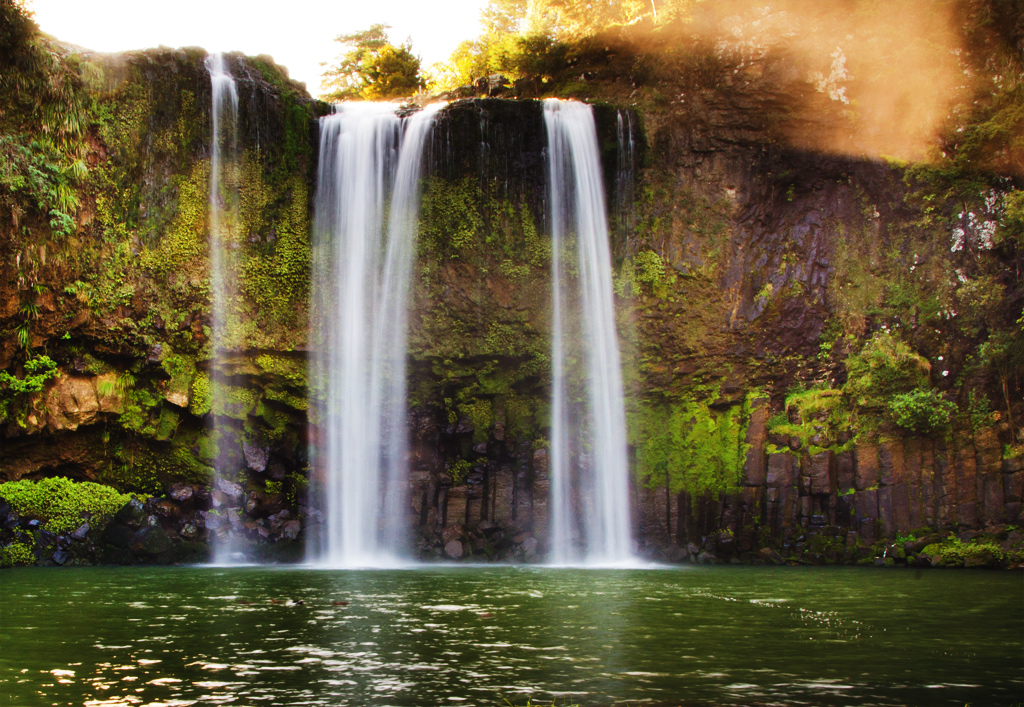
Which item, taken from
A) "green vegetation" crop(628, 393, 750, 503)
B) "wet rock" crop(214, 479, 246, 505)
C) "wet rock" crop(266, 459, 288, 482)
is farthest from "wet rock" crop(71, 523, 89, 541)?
"green vegetation" crop(628, 393, 750, 503)

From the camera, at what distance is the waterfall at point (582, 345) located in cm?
2127

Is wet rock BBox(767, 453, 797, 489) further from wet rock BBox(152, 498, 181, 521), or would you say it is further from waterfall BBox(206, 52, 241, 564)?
wet rock BBox(152, 498, 181, 521)

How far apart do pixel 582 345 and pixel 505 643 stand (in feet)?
46.1

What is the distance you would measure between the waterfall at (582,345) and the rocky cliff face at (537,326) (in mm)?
430

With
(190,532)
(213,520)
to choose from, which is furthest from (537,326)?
(190,532)

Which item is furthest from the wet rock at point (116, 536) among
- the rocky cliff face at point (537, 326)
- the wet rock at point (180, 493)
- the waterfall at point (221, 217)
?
the waterfall at point (221, 217)

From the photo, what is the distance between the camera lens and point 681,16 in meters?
23.6

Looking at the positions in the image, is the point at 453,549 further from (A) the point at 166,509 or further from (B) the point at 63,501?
(B) the point at 63,501

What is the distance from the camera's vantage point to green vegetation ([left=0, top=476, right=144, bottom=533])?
1834 centimetres

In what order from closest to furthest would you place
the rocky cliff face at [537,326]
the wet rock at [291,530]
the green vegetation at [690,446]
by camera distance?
the rocky cliff face at [537,326]
the wet rock at [291,530]
the green vegetation at [690,446]

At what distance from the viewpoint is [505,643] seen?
8.42m

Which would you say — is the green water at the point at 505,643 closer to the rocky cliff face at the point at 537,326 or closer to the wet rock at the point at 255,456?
the rocky cliff face at the point at 537,326

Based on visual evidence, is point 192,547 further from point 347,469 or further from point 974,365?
point 974,365

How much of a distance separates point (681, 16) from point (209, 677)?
21.7m
